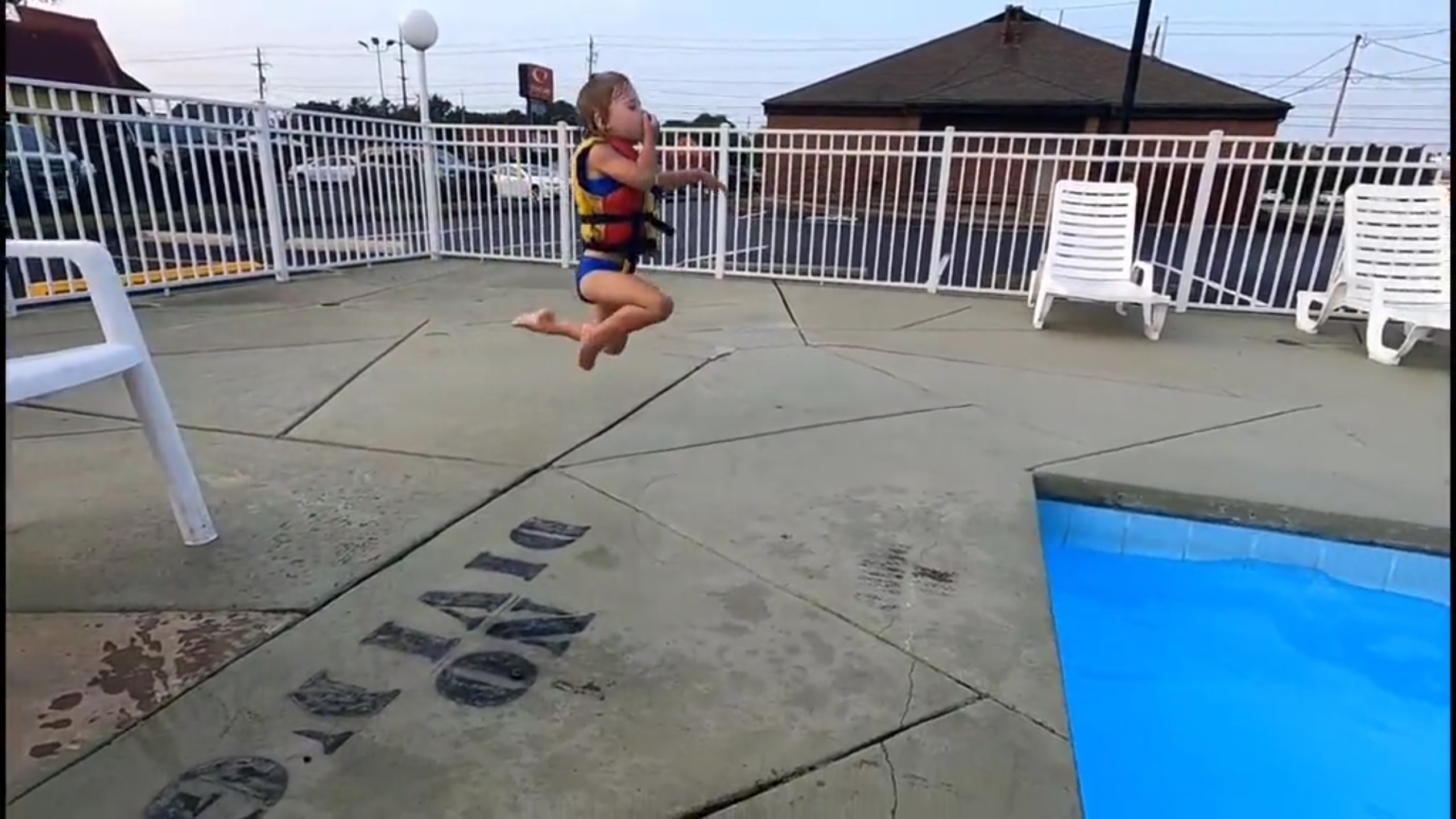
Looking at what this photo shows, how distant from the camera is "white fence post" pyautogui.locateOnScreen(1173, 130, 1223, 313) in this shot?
246 inches

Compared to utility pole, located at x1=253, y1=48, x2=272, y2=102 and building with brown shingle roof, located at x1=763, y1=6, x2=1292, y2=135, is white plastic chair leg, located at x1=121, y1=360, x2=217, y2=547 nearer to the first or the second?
building with brown shingle roof, located at x1=763, y1=6, x2=1292, y2=135

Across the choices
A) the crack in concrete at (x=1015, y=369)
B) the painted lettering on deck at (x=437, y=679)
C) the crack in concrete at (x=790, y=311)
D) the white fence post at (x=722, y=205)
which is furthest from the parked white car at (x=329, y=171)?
the painted lettering on deck at (x=437, y=679)

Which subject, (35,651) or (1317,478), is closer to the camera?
(35,651)

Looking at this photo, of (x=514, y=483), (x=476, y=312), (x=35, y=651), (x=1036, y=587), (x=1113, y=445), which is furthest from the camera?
(x=476, y=312)

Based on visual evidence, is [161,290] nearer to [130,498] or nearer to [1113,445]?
[130,498]

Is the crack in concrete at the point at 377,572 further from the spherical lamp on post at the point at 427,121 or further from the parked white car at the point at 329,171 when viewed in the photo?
the spherical lamp on post at the point at 427,121

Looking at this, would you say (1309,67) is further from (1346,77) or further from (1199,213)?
(1199,213)

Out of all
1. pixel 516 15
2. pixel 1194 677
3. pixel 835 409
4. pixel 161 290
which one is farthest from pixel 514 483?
pixel 516 15

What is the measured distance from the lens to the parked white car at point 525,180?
8.47 meters

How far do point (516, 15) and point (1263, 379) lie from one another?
13863 millimetres

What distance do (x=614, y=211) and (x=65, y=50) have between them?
23.9 m

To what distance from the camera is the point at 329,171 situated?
7387mm

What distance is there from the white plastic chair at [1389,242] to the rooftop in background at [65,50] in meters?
21.6

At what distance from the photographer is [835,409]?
12.8 feet
